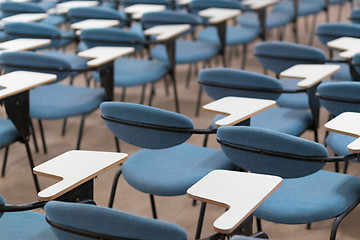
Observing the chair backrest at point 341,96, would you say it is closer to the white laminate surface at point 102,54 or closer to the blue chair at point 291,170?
the blue chair at point 291,170

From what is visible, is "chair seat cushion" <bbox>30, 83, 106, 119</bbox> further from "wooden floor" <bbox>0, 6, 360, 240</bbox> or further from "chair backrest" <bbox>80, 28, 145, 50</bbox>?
"chair backrest" <bbox>80, 28, 145, 50</bbox>

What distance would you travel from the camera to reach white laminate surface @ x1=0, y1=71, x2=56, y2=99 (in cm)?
271

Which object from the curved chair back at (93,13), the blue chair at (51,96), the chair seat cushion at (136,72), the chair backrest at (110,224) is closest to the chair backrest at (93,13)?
the curved chair back at (93,13)

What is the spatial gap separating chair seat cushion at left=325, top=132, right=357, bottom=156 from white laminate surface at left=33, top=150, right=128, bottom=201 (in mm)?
1186

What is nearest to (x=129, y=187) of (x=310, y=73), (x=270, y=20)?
(x=310, y=73)

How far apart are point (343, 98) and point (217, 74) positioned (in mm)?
688

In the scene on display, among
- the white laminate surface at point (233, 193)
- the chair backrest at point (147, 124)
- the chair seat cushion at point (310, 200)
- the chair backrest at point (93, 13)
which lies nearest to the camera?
the white laminate surface at point (233, 193)

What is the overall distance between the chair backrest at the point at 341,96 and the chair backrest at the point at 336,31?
52.9 inches

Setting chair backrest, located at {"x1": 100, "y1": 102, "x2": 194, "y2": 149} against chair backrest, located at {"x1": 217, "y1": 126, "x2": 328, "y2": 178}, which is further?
chair backrest, located at {"x1": 100, "y1": 102, "x2": 194, "y2": 149}

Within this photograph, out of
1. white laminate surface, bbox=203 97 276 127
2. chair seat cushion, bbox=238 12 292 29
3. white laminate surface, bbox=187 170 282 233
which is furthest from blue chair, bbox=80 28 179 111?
white laminate surface, bbox=187 170 282 233

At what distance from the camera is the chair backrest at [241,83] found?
2.89m

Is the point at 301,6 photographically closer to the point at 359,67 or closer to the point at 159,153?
the point at 359,67

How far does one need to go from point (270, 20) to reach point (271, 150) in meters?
3.96

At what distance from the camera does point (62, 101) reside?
347 cm
